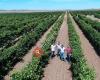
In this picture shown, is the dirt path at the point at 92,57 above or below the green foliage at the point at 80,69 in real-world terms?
below

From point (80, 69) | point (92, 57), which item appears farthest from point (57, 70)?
point (92, 57)

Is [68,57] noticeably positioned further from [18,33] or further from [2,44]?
[18,33]

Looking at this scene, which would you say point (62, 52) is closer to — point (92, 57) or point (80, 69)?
point (92, 57)

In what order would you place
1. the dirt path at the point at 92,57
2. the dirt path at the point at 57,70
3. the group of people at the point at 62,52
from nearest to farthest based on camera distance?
the dirt path at the point at 57,70 → the dirt path at the point at 92,57 → the group of people at the point at 62,52

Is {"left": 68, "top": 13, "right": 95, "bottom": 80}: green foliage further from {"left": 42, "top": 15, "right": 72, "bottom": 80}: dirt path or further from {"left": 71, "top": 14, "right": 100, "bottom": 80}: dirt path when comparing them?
{"left": 71, "top": 14, "right": 100, "bottom": 80}: dirt path

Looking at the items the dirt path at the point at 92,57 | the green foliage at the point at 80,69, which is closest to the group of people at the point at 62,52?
the green foliage at the point at 80,69

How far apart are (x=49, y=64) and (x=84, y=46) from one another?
11261mm

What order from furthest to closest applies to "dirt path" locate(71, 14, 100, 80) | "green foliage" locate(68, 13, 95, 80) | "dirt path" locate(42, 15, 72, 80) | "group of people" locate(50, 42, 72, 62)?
"group of people" locate(50, 42, 72, 62) < "dirt path" locate(71, 14, 100, 80) < "dirt path" locate(42, 15, 72, 80) < "green foliage" locate(68, 13, 95, 80)

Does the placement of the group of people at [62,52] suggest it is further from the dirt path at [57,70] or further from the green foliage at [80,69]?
the green foliage at [80,69]

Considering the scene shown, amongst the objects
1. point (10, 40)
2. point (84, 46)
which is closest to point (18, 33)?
point (10, 40)

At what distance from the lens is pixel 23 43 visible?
37031 millimetres

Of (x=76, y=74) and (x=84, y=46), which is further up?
(x=76, y=74)

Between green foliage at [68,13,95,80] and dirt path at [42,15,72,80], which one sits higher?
green foliage at [68,13,95,80]

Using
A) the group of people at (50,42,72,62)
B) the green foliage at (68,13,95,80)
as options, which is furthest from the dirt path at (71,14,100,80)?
the group of people at (50,42,72,62)
